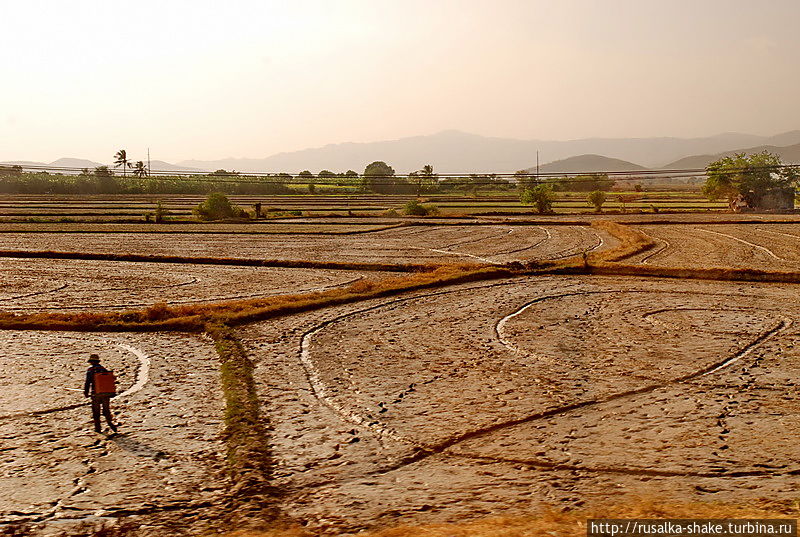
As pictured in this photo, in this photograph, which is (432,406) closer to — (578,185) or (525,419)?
(525,419)

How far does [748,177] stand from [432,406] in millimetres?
74909

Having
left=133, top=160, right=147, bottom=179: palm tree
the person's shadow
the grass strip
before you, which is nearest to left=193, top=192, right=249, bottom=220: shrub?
the grass strip

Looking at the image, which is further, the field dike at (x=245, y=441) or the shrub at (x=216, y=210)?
the shrub at (x=216, y=210)

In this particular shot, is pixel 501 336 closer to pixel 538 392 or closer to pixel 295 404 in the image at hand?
pixel 538 392

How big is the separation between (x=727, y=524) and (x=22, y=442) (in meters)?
9.01

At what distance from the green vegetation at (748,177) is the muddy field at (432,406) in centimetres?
5875

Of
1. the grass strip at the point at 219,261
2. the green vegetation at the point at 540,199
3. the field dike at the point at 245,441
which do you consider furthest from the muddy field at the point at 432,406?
the green vegetation at the point at 540,199

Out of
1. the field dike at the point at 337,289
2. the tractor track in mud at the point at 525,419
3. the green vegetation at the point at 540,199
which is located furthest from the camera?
the green vegetation at the point at 540,199

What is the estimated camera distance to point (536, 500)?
8.96 meters

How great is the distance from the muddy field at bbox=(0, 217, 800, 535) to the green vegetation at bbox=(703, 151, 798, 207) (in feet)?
193

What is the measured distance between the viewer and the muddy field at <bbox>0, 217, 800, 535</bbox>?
30.1 ft

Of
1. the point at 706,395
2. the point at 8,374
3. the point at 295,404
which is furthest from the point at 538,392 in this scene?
the point at 8,374

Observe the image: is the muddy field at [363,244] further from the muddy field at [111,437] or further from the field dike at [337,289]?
the muddy field at [111,437]

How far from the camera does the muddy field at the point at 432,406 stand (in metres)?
9.17
